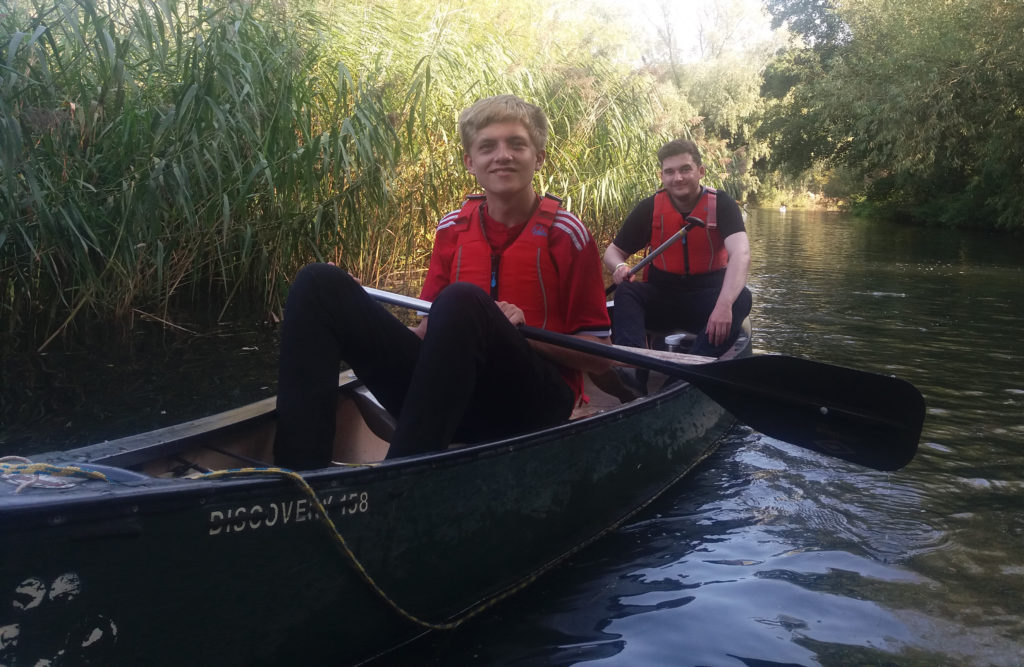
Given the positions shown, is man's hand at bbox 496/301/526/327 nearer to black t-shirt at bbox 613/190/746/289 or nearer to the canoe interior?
the canoe interior

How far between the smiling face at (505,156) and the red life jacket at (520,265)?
12 centimetres

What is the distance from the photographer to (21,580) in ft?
4.85

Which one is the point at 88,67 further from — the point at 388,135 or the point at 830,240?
the point at 830,240

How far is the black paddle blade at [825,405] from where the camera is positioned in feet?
9.17

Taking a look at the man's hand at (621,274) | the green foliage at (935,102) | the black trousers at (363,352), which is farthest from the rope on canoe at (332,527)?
the green foliage at (935,102)

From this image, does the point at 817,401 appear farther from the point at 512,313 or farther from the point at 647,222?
the point at 647,222

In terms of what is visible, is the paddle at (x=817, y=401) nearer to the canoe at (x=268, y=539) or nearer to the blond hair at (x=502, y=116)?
the canoe at (x=268, y=539)

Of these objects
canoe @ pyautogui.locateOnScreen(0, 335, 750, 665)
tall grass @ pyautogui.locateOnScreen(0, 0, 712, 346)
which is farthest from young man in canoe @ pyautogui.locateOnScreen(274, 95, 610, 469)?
tall grass @ pyautogui.locateOnScreen(0, 0, 712, 346)

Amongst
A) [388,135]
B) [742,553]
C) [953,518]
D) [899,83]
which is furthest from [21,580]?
[899,83]

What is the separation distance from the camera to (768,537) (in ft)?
10.1

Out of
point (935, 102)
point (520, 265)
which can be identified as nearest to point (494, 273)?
point (520, 265)

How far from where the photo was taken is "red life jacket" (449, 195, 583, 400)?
258 cm

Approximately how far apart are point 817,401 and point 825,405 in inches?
1.1

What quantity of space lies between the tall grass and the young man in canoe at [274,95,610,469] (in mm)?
2265
